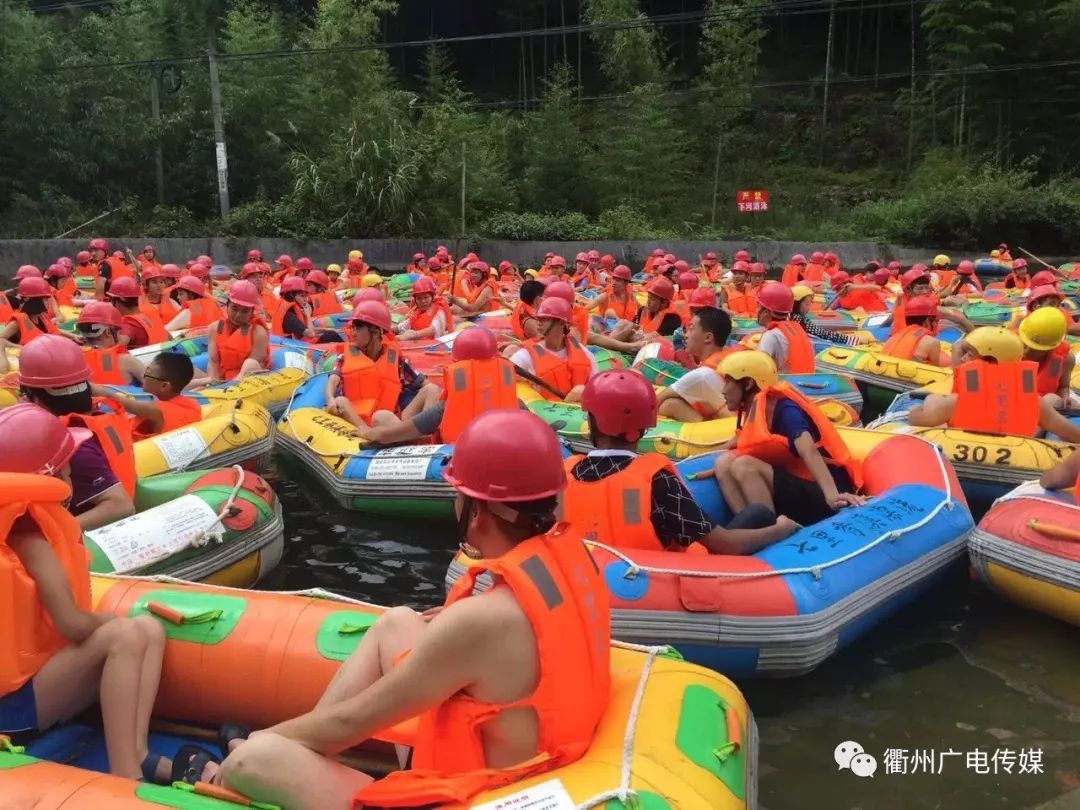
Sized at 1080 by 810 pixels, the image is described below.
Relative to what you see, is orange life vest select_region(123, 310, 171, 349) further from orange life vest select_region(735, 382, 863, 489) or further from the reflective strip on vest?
the reflective strip on vest

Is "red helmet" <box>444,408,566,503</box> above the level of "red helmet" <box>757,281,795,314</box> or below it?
above

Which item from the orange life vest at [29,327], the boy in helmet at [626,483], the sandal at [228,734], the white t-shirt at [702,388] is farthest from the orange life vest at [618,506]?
the orange life vest at [29,327]

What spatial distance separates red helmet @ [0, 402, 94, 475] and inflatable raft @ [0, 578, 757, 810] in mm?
707

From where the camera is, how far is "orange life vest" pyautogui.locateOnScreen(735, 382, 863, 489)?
15.0ft

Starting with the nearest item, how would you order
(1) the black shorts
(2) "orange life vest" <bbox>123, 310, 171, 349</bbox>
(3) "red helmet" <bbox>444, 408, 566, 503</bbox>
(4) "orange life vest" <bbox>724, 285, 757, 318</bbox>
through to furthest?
(3) "red helmet" <bbox>444, 408, 566, 503</bbox>, (1) the black shorts, (2) "orange life vest" <bbox>123, 310, 171, 349</bbox>, (4) "orange life vest" <bbox>724, 285, 757, 318</bbox>

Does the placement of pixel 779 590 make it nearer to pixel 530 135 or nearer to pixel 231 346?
pixel 231 346

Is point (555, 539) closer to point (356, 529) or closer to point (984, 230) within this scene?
point (356, 529)

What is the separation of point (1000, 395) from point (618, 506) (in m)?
3.24

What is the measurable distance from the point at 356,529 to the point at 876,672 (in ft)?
10.8

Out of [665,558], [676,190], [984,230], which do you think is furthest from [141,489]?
[676,190]

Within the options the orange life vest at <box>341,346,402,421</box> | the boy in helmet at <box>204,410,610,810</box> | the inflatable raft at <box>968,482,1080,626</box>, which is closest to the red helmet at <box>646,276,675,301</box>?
the orange life vest at <box>341,346,402,421</box>

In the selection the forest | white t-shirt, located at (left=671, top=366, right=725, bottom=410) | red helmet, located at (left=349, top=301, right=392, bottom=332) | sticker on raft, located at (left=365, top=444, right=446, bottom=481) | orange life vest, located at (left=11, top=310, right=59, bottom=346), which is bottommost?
sticker on raft, located at (left=365, top=444, right=446, bottom=481)

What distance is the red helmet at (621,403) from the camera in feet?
12.1

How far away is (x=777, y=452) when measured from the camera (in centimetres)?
467
